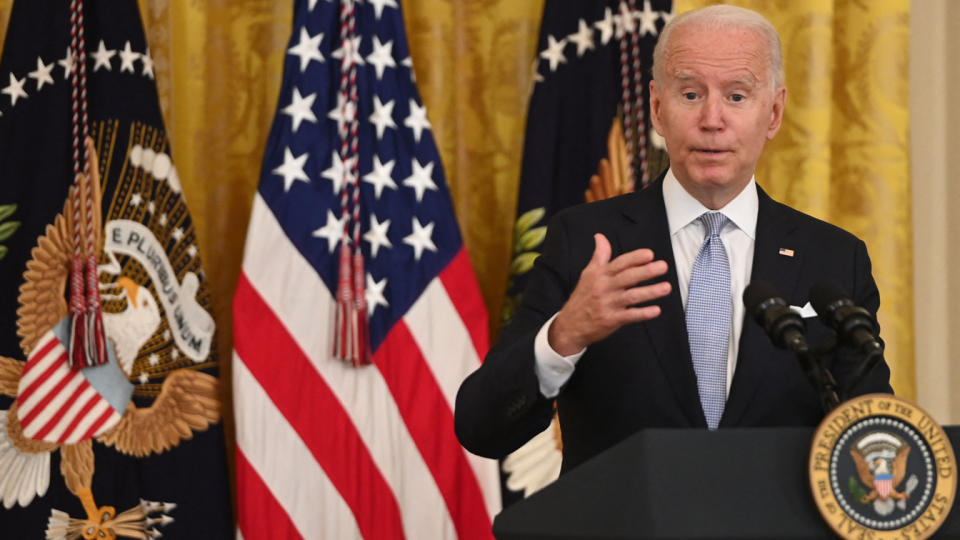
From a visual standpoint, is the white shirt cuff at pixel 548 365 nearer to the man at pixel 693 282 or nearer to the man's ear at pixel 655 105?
the man at pixel 693 282

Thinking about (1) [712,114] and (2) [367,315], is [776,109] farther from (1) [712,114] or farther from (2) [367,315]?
(2) [367,315]

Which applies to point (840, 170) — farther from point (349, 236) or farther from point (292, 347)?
point (292, 347)

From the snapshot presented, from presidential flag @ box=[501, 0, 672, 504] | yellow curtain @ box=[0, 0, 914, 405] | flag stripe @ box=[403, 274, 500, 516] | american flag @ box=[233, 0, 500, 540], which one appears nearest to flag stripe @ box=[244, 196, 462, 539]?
american flag @ box=[233, 0, 500, 540]

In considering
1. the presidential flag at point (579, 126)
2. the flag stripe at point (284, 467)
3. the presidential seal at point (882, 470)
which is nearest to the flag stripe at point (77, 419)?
the flag stripe at point (284, 467)

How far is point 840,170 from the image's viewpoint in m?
4.05

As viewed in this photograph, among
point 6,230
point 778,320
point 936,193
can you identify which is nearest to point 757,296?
point 778,320

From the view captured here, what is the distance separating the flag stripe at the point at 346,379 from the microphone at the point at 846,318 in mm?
2111

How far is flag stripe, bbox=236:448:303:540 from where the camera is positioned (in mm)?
3381

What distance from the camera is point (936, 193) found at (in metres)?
4.14

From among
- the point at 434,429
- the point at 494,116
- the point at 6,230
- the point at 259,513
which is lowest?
the point at 259,513

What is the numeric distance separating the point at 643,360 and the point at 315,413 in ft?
5.65

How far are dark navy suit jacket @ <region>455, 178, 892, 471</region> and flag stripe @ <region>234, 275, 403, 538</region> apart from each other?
147 cm

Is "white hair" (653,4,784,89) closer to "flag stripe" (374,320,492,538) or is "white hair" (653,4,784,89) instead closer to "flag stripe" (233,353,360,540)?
"flag stripe" (374,320,492,538)

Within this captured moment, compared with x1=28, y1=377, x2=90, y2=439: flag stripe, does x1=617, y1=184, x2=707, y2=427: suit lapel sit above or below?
above
